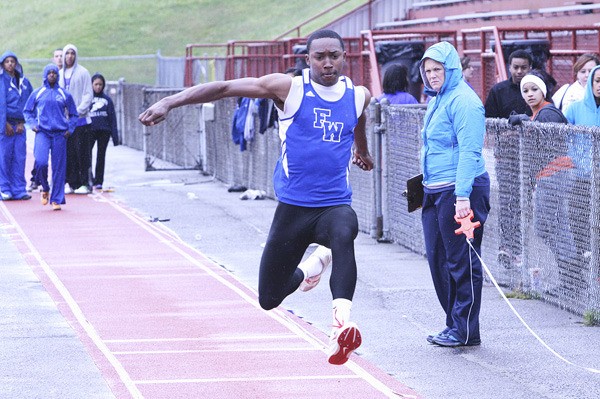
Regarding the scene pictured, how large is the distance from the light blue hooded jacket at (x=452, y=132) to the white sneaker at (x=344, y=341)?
57.6 inches

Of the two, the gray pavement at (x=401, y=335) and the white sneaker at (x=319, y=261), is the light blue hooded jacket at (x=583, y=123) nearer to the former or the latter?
the gray pavement at (x=401, y=335)

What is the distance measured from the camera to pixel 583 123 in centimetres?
1089

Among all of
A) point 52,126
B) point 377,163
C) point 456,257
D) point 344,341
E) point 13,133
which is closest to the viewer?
point 344,341

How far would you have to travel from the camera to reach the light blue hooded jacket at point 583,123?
971cm

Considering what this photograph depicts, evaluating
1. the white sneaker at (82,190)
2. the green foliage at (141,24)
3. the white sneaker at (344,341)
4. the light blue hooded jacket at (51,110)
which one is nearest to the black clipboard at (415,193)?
the white sneaker at (344,341)

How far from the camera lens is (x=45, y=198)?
18844 mm

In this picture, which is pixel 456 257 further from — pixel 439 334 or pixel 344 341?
pixel 344 341

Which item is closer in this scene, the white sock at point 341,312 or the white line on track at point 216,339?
the white sock at point 341,312

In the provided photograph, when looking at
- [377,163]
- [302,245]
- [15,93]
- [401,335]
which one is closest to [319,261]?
[302,245]

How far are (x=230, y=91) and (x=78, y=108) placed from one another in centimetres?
1288

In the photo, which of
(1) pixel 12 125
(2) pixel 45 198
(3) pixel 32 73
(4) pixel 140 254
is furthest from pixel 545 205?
(3) pixel 32 73

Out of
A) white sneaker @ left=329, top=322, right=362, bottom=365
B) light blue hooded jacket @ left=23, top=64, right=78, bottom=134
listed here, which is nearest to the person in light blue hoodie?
white sneaker @ left=329, top=322, right=362, bottom=365

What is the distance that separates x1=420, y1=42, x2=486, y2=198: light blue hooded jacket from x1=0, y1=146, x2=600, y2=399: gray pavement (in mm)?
1131

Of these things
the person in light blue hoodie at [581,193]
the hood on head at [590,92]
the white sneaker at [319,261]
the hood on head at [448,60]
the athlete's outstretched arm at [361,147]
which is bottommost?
the white sneaker at [319,261]
